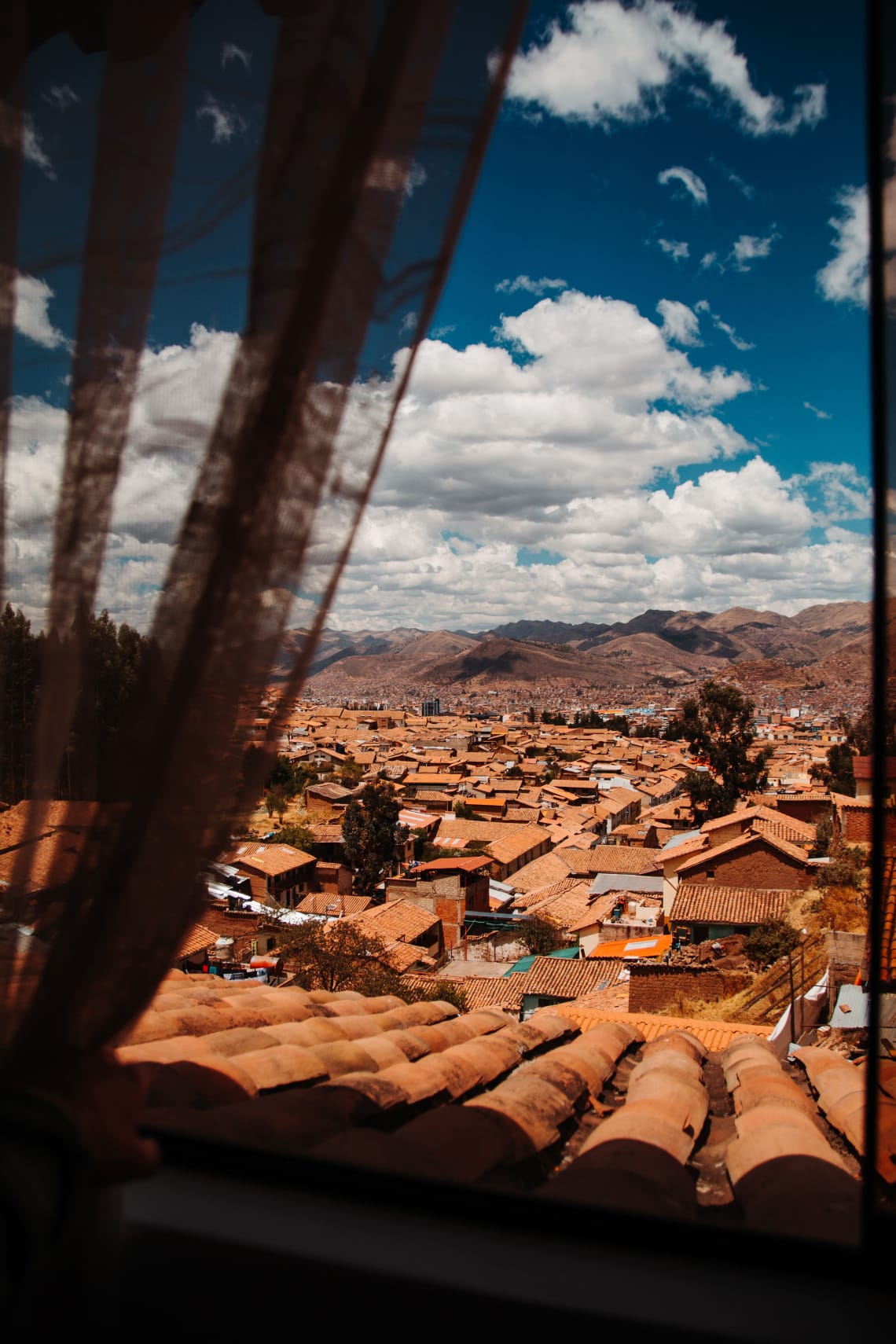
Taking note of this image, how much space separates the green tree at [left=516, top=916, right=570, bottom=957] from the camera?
1426cm

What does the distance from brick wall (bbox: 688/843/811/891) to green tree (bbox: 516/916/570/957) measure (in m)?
2.67

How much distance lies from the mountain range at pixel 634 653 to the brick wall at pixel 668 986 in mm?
75563

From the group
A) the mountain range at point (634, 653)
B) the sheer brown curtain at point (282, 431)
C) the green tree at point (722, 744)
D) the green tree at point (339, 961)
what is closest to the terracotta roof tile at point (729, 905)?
the green tree at point (339, 961)

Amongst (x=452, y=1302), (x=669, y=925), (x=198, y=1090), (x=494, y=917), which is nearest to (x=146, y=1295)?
(x=452, y=1302)

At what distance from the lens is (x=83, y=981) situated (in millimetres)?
944

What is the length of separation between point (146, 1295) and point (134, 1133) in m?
0.29

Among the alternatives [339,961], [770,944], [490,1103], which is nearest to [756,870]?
[770,944]

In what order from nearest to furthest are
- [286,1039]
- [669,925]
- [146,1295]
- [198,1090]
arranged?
[146,1295]
[198,1090]
[286,1039]
[669,925]

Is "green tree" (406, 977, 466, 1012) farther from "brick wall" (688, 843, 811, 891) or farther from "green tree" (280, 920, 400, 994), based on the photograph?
"brick wall" (688, 843, 811, 891)

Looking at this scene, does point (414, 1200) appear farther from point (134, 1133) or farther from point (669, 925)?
point (669, 925)

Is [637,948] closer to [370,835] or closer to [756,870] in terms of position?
[756,870]

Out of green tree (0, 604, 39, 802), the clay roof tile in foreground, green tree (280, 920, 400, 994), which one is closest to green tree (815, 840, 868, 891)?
green tree (280, 920, 400, 994)

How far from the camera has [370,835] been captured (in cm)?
A: 1992

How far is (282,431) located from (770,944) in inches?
425
